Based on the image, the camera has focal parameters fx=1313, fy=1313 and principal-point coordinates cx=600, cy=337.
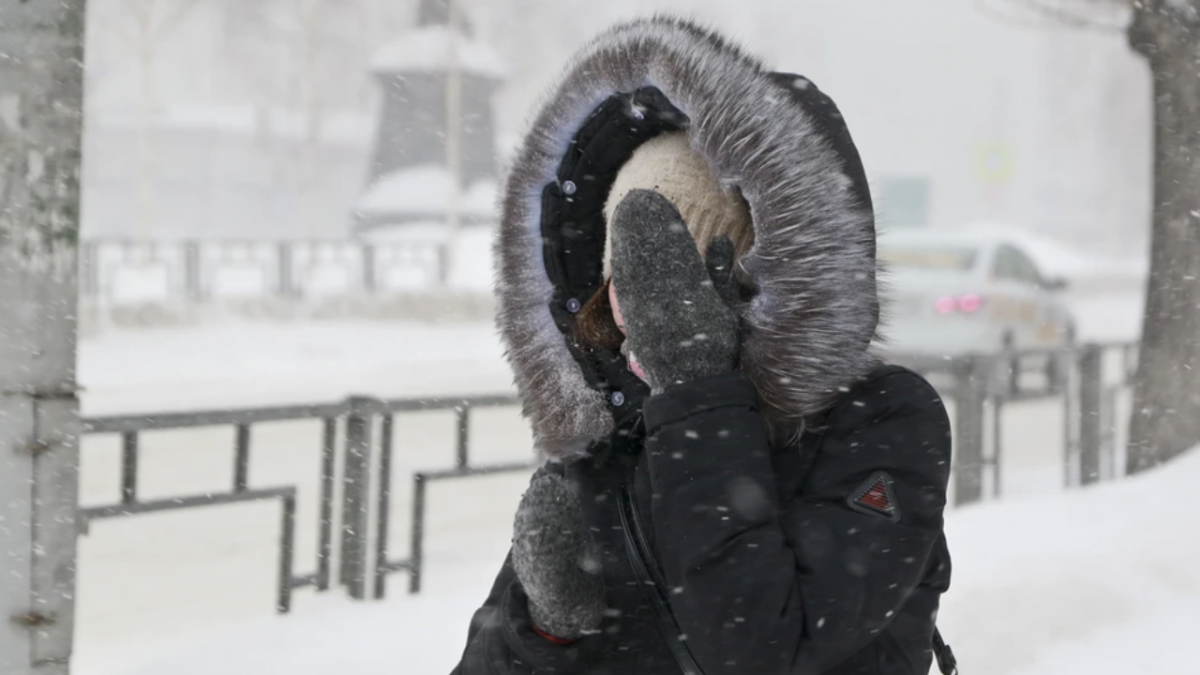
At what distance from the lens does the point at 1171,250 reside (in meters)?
6.12

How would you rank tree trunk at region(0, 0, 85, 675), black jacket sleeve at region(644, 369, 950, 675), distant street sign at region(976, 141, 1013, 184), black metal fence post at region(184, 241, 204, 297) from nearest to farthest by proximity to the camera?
black jacket sleeve at region(644, 369, 950, 675) → tree trunk at region(0, 0, 85, 675) → black metal fence post at region(184, 241, 204, 297) → distant street sign at region(976, 141, 1013, 184)

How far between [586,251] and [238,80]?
4938cm

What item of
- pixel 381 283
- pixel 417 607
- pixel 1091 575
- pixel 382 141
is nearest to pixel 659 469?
pixel 417 607

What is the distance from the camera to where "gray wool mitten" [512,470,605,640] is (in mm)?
1604

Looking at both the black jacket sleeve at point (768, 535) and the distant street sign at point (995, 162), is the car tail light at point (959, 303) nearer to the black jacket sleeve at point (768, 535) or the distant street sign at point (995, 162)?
the black jacket sleeve at point (768, 535)

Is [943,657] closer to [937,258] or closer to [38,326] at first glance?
[38,326]

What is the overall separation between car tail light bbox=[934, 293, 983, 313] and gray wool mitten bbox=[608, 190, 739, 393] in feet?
35.9

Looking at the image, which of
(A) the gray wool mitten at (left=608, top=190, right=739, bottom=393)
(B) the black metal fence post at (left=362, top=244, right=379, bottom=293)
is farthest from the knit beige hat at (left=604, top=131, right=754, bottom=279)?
(B) the black metal fence post at (left=362, top=244, right=379, bottom=293)

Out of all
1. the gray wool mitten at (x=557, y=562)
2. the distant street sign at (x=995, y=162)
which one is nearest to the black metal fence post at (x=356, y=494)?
the gray wool mitten at (x=557, y=562)

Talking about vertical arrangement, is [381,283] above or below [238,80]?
below

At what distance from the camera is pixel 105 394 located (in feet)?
41.6

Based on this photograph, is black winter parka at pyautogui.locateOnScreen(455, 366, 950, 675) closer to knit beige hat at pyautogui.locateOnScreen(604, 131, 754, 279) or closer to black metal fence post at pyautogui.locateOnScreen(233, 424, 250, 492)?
knit beige hat at pyautogui.locateOnScreen(604, 131, 754, 279)

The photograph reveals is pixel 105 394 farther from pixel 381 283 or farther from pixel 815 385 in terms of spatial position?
pixel 815 385

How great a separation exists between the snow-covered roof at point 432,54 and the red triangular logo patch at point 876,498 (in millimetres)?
24270
